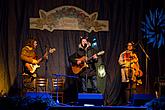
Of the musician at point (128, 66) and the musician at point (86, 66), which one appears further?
the musician at point (128, 66)

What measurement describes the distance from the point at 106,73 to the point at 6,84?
3.17 metres

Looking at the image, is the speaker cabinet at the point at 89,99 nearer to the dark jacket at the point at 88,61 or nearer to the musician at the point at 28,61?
the dark jacket at the point at 88,61

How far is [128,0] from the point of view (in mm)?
13344

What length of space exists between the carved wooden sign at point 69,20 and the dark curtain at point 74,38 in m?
0.13

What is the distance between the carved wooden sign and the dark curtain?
13 centimetres

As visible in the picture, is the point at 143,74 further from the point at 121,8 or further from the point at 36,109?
the point at 36,109

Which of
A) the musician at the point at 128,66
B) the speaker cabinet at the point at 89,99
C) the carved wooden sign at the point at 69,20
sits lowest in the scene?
the speaker cabinet at the point at 89,99

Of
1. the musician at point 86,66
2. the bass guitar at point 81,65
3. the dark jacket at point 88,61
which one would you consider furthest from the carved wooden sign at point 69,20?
the bass guitar at point 81,65

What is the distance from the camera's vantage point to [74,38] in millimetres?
13000

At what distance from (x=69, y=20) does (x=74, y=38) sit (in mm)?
607

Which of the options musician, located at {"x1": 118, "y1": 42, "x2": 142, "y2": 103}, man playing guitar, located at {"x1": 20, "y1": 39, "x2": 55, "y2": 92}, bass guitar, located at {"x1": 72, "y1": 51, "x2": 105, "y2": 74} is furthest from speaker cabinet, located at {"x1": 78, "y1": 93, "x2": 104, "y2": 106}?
man playing guitar, located at {"x1": 20, "y1": 39, "x2": 55, "y2": 92}

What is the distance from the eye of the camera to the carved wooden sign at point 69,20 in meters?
13.0

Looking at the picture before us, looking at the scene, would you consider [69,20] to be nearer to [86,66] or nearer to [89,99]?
[86,66]

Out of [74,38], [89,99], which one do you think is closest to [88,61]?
[74,38]
